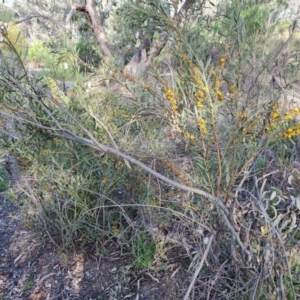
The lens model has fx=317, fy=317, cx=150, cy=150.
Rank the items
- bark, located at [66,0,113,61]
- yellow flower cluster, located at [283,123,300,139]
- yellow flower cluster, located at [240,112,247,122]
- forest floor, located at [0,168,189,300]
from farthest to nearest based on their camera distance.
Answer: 1. bark, located at [66,0,113,61]
2. forest floor, located at [0,168,189,300]
3. yellow flower cluster, located at [240,112,247,122]
4. yellow flower cluster, located at [283,123,300,139]

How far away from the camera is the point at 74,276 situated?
1.91m

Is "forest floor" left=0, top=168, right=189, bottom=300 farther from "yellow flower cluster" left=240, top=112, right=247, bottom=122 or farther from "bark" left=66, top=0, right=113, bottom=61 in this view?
"bark" left=66, top=0, right=113, bottom=61

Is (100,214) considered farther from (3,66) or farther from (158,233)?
(3,66)

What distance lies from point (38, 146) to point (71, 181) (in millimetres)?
328

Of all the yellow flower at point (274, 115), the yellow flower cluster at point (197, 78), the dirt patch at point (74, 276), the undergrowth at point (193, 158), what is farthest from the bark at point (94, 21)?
the yellow flower at point (274, 115)

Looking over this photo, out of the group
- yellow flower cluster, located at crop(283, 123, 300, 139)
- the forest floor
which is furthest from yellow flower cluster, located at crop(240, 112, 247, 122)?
the forest floor

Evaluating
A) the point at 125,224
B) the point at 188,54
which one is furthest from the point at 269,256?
the point at 125,224

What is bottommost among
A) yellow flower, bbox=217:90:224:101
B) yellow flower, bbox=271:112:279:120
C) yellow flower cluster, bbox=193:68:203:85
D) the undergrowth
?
the undergrowth

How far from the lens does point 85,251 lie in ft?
6.55

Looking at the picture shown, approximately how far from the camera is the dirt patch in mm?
1745

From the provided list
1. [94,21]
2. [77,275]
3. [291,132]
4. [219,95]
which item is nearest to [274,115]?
[291,132]

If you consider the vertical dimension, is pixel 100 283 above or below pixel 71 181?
below

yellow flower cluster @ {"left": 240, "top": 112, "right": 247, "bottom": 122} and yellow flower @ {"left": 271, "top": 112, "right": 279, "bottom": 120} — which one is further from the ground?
yellow flower @ {"left": 271, "top": 112, "right": 279, "bottom": 120}

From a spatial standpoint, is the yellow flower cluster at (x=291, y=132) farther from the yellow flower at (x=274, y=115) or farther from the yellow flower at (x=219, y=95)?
the yellow flower at (x=219, y=95)
